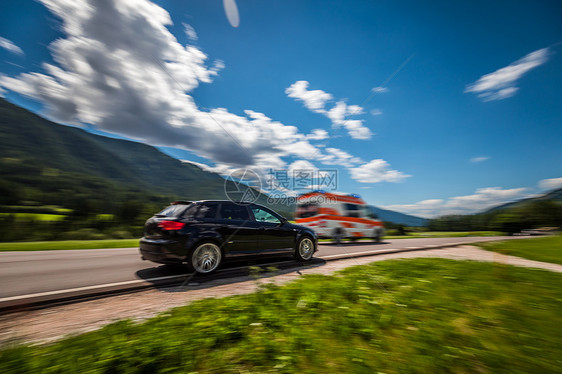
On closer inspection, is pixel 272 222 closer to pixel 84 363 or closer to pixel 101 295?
pixel 101 295

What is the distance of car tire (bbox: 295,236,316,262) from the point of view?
6.82 m

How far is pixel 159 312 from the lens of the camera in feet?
9.45

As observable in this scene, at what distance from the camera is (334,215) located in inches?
463

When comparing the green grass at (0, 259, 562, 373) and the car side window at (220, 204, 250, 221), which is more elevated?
the car side window at (220, 204, 250, 221)

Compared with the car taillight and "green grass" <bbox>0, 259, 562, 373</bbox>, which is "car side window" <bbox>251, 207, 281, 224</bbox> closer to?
the car taillight

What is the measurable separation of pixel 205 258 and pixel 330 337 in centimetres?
374

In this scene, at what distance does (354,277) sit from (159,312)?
10.9 feet

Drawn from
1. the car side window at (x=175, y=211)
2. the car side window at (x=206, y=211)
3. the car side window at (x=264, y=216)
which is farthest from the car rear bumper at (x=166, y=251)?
the car side window at (x=264, y=216)

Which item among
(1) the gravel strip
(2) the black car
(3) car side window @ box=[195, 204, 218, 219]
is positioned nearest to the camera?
(1) the gravel strip

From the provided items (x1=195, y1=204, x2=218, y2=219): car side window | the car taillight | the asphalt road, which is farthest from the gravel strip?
(x1=195, y1=204, x2=218, y2=219): car side window

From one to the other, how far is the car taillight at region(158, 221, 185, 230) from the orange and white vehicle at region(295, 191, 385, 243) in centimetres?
785

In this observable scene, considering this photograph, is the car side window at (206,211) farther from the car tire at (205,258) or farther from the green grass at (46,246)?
the green grass at (46,246)

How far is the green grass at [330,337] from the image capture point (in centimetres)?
176

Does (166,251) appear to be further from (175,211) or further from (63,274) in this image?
(63,274)
